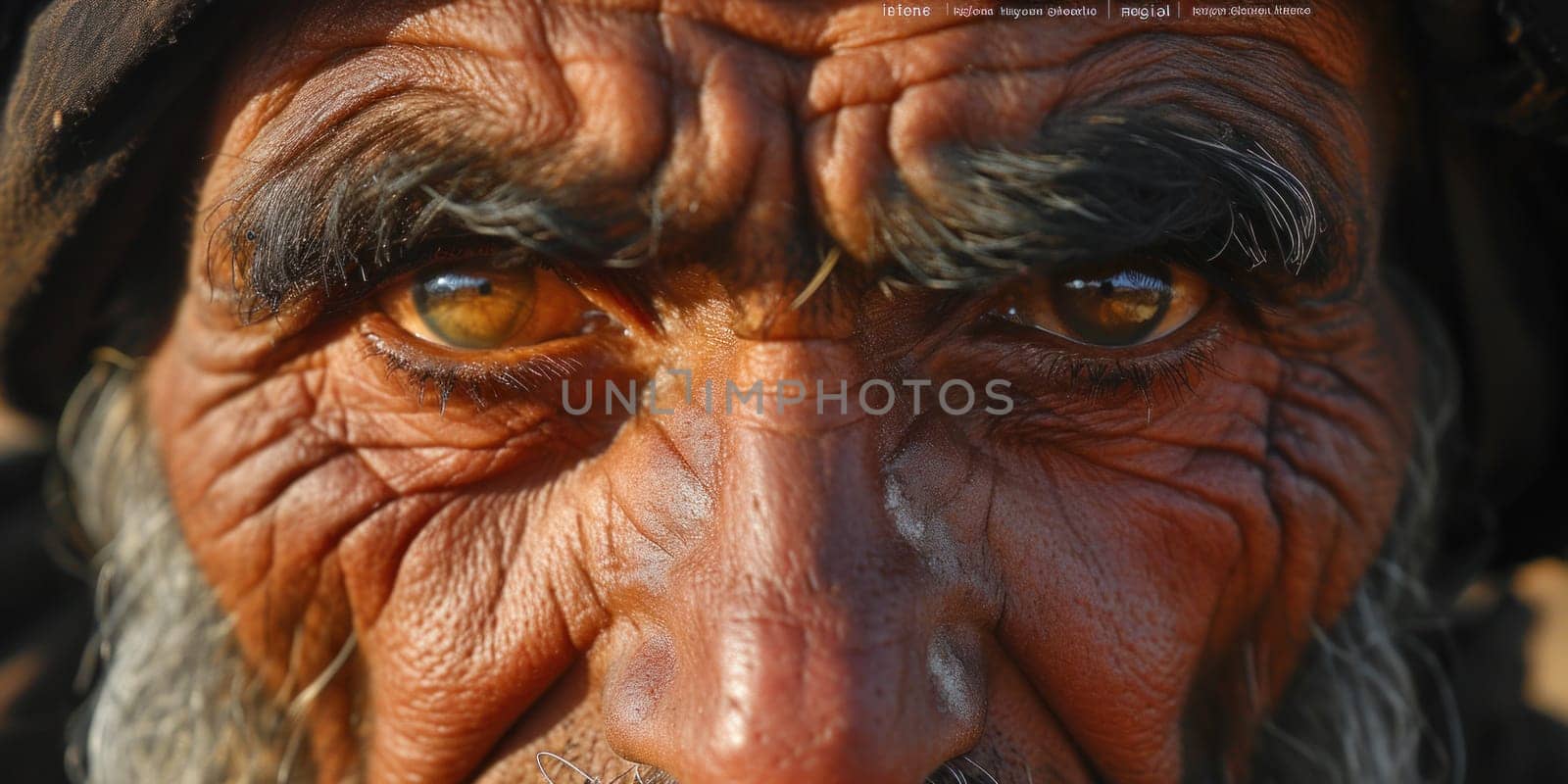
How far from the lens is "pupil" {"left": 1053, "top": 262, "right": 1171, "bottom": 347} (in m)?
1.80

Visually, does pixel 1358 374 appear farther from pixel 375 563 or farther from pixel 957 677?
pixel 375 563

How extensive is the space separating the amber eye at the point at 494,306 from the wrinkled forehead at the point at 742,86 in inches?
9.7

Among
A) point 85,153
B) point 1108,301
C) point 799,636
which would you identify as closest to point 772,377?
point 799,636

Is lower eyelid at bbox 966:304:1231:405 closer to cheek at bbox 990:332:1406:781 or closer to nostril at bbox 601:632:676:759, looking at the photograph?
cheek at bbox 990:332:1406:781

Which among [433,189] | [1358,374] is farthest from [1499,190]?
[433,189]

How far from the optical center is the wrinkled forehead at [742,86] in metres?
1.59

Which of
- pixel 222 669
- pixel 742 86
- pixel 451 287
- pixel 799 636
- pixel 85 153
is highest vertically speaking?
pixel 742 86

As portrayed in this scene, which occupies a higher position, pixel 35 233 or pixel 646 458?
pixel 35 233

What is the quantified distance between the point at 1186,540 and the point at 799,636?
2.40 feet

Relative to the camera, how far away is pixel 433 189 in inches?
63.3

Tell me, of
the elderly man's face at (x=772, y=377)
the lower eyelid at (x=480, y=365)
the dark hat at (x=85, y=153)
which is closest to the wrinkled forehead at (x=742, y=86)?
the elderly man's face at (x=772, y=377)

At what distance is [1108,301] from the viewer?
1.82m

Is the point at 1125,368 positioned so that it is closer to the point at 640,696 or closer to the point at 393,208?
the point at 640,696

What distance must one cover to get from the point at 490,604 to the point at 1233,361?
1.24 meters
